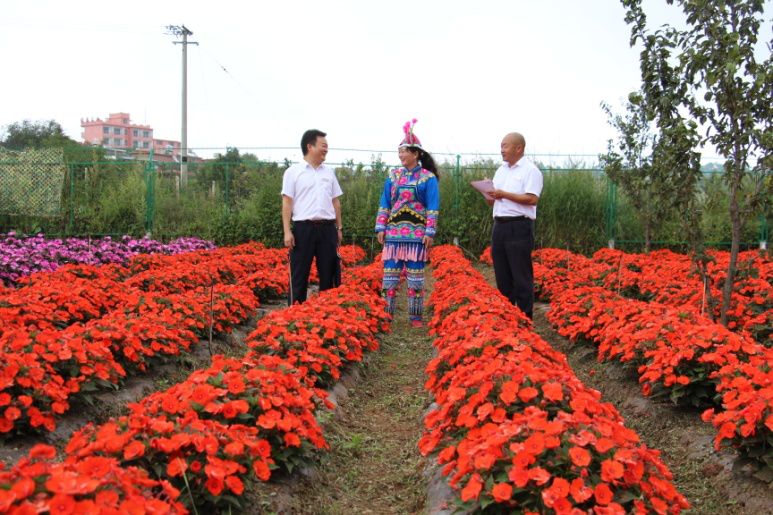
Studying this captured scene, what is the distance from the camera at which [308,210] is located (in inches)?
231

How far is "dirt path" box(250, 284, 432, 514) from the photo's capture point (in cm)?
283

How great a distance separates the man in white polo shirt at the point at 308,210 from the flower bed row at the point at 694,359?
2.27m

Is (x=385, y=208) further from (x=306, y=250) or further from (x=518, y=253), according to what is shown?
(x=518, y=253)

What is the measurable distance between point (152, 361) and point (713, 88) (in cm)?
493

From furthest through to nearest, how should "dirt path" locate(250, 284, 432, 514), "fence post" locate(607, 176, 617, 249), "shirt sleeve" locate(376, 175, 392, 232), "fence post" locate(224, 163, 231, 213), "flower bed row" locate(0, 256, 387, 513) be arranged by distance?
"fence post" locate(224, 163, 231, 213), "fence post" locate(607, 176, 617, 249), "shirt sleeve" locate(376, 175, 392, 232), "dirt path" locate(250, 284, 432, 514), "flower bed row" locate(0, 256, 387, 513)

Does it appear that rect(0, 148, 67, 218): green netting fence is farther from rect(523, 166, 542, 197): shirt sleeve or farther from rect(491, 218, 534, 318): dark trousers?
rect(523, 166, 542, 197): shirt sleeve

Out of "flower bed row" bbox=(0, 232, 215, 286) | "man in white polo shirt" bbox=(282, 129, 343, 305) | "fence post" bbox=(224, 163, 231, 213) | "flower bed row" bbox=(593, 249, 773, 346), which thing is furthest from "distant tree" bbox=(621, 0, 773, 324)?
"fence post" bbox=(224, 163, 231, 213)

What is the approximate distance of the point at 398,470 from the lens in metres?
3.36

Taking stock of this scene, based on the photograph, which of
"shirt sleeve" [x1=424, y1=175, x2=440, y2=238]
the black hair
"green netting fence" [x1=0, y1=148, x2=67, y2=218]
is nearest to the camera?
"shirt sleeve" [x1=424, y1=175, x2=440, y2=238]

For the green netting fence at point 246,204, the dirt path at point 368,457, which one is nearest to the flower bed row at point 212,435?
the dirt path at point 368,457

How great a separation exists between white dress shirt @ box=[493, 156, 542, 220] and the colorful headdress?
37.5 inches

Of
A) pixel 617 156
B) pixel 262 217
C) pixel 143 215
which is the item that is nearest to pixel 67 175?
pixel 143 215

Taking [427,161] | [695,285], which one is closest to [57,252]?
[427,161]

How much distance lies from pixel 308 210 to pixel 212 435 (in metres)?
3.74
